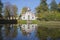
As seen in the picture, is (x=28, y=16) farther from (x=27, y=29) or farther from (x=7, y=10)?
(x=27, y=29)

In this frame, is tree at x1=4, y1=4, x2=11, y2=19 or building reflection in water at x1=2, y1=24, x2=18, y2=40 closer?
building reflection in water at x1=2, y1=24, x2=18, y2=40

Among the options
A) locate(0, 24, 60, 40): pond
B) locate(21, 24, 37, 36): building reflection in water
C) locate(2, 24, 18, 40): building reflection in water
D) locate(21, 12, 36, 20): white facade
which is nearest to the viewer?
locate(0, 24, 60, 40): pond

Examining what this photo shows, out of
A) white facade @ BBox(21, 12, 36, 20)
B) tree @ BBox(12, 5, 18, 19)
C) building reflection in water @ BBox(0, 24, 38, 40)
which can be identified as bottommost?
white facade @ BBox(21, 12, 36, 20)

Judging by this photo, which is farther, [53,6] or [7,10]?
[53,6]

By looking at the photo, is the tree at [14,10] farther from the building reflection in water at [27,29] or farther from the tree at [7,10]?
the building reflection in water at [27,29]

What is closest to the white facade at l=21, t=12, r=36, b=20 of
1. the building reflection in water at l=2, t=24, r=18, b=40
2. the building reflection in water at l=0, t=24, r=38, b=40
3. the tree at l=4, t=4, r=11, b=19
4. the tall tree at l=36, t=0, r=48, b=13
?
the tall tree at l=36, t=0, r=48, b=13

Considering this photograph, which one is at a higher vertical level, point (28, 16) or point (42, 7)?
point (42, 7)

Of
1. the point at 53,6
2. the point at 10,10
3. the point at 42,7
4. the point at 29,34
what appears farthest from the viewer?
the point at 10,10

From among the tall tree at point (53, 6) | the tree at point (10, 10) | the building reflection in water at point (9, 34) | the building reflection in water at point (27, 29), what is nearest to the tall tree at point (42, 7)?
the tall tree at point (53, 6)

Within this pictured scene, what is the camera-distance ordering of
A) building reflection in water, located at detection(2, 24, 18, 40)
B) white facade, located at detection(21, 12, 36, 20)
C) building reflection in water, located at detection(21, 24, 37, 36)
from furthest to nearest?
white facade, located at detection(21, 12, 36, 20)
building reflection in water, located at detection(21, 24, 37, 36)
building reflection in water, located at detection(2, 24, 18, 40)

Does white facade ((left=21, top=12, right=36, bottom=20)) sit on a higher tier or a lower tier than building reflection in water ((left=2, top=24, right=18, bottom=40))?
lower

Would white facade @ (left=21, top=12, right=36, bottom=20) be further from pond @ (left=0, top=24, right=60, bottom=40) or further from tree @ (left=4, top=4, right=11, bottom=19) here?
pond @ (left=0, top=24, right=60, bottom=40)

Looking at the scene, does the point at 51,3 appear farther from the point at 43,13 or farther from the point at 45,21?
the point at 45,21

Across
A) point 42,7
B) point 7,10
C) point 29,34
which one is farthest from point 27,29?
point 7,10
